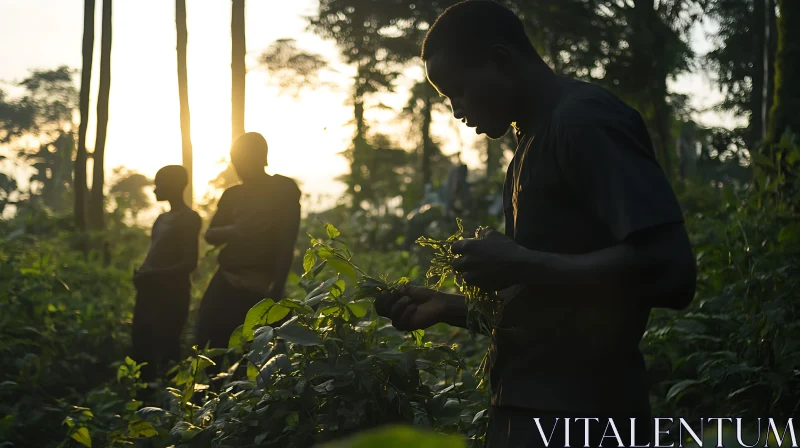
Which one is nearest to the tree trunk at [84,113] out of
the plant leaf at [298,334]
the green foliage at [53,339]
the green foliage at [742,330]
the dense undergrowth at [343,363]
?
the green foliage at [53,339]

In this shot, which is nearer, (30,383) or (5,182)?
(30,383)

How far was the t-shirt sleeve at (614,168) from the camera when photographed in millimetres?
1439

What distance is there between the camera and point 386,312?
2.04 meters

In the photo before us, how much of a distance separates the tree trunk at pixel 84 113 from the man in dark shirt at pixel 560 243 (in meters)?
14.3

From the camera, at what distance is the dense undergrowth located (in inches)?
106

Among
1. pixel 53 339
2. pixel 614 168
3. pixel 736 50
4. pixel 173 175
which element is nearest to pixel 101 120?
pixel 53 339

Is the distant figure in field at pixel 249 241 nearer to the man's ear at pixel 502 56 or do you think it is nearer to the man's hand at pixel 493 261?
the man's ear at pixel 502 56

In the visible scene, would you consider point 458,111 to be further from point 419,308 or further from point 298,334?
point 298,334

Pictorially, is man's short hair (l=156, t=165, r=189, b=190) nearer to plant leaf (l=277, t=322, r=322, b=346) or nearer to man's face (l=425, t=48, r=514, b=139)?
plant leaf (l=277, t=322, r=322, b=346)

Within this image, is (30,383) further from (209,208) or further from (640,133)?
(209,208)

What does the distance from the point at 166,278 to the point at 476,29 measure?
215 inches

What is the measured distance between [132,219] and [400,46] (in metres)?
10.9

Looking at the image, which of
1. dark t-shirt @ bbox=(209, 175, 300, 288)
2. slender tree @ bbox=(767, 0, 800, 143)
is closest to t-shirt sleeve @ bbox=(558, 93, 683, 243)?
dark t-shirt @ bbox=(209, 175, 300, 288)

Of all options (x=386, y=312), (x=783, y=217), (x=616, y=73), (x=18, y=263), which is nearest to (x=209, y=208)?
(x=18, y=263)
